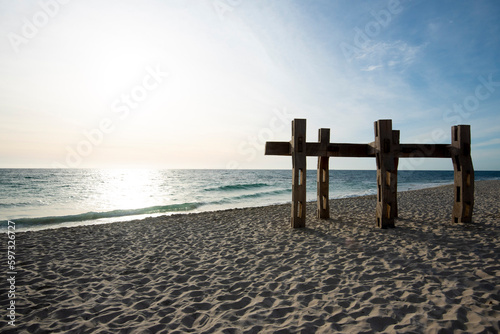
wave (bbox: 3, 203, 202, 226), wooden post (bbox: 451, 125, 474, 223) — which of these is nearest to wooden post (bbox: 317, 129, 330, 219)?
wooden post (bbox: 451, 125, 474, 223)

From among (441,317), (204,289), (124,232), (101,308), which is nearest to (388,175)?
(441,317)

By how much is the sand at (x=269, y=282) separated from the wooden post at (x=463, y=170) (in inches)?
23.1

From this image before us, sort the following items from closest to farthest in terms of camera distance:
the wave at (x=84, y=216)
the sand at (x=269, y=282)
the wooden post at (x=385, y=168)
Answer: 1. the sand at (x=269, y=282)
2. the wooden post at (x=385, y=168)
3. the wave at (x=84, y=216)

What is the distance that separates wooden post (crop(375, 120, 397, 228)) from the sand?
0.52m

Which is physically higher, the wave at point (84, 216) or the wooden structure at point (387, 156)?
the wooden structure at point (387, 156)

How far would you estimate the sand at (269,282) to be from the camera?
296 cm

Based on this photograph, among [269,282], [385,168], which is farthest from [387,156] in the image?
[269,282]

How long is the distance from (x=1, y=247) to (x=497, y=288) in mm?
10207

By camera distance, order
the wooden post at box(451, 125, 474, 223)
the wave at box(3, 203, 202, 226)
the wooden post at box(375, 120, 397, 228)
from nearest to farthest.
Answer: the wooden post at box(375, 120, 397, 228) → the wooden post at box(451, 125, 474, 223) → the wave at box(3, 203, 202, 226)

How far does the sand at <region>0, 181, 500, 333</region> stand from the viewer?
9.71ft

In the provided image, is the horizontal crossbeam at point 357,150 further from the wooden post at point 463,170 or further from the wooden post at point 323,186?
the wooden post at point 323,186

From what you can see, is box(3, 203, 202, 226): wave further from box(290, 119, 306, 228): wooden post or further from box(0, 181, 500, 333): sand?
box(290, 119, 306, 228): wooden post

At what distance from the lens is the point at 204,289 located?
3879mm

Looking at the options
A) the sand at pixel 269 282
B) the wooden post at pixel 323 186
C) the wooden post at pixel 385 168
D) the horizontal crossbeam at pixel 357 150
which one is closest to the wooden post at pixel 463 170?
the horizontal crossbeam at pixel 357 150
